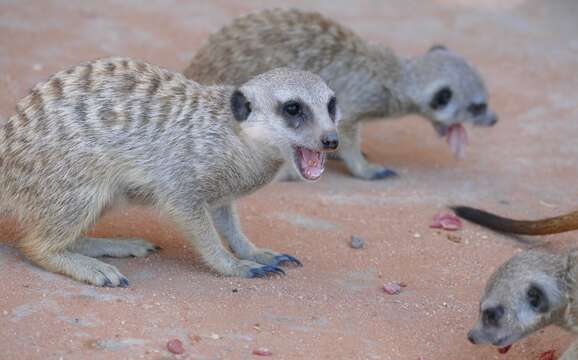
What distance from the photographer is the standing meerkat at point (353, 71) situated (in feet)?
19.7

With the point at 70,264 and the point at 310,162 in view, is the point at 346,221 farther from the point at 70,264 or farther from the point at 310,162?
the point at 70,264

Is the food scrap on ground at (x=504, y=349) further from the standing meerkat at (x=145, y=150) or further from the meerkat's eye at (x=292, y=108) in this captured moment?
the meerkat's eye at (x=292, y=108)

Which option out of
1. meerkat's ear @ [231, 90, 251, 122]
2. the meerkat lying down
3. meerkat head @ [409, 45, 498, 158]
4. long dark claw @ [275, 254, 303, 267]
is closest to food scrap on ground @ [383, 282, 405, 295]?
long dark claw @ [275, 254, 303, 267]

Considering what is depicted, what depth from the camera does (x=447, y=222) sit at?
521 centimetres

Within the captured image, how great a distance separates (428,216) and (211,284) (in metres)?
1.57

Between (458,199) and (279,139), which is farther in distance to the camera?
(458,199)

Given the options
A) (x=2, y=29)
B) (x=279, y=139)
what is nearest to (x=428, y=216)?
(x=279, y=139)

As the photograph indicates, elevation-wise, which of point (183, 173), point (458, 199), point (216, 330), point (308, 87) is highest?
point (308, 87)

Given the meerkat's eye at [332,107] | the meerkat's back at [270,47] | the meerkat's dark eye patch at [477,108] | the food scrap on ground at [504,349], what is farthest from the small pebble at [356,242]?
the meerkat's dark eye patch at [477,108]

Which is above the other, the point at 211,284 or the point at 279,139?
the point at 279,139

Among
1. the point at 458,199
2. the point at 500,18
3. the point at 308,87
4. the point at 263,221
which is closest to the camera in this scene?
the point at 308,87

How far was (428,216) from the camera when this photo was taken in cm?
534

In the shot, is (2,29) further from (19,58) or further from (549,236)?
(549,236)

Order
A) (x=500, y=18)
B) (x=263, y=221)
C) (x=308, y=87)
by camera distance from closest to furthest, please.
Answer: (x=308, y=87) → (x=263, y=221) → (x=500, y=18)
